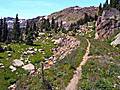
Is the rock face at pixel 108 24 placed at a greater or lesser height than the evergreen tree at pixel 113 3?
lesser

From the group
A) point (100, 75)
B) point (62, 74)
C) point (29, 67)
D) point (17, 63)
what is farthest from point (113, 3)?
point (100, 75)

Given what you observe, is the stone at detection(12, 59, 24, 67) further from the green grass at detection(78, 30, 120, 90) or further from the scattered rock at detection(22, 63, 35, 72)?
the green grass at detection(78, 30, 120, 90)

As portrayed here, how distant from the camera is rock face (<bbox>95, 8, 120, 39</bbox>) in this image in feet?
342

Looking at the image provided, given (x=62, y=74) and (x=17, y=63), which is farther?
(x=17, y=63)

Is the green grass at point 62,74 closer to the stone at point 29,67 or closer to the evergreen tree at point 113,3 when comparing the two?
the stone at point 29,67

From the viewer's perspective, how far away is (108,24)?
107m

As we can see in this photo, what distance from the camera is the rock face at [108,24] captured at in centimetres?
10431

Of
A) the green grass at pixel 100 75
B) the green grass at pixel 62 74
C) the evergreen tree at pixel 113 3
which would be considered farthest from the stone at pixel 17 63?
the evergreen tree at pixel 113 3

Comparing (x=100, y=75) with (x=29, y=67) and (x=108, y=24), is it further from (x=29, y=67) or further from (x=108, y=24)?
(x=108, y=24)

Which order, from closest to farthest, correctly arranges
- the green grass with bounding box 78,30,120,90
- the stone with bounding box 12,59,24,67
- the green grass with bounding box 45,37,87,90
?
1. the green grass with bounding box 78,30,120,90
2. the green grass with bounding box 45,37,87,90
3. the stone with bounding box 12,59,24,67

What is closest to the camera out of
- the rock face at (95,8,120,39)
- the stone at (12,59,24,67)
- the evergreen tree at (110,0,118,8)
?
the stone at (12,59,24,67)

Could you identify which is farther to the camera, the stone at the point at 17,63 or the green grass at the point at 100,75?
the stone at the point at 17,63

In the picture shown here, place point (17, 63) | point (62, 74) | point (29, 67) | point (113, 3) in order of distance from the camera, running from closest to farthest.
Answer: point (62, 74) < point (29, 67) < point (17, 63) < point (113, 3)

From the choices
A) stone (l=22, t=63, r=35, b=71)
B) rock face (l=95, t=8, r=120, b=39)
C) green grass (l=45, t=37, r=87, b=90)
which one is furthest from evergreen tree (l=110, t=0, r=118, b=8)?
green grass (l=45, t=37, r=87, b=90)
